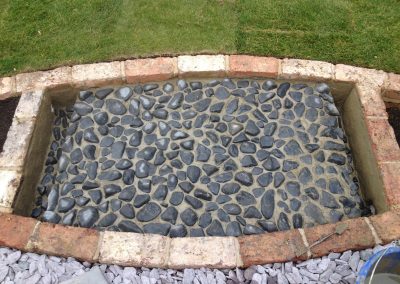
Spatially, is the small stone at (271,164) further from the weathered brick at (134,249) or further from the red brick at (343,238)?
the weathered brick at (134,249)

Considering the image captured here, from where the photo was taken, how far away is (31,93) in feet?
12.5

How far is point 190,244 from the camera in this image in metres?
2.98

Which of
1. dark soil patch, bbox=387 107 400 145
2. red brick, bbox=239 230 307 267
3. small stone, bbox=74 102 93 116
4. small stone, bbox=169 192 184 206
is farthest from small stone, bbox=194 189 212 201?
dark soil patch, bbox=387 107 400 145

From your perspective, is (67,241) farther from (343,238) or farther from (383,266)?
(383,266)

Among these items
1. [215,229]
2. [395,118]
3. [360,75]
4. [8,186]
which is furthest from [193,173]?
[395,118]

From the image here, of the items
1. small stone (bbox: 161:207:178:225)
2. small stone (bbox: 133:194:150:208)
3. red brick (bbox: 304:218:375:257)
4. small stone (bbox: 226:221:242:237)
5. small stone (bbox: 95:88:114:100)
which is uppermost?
small stone (bbox: 95:88:114:100)

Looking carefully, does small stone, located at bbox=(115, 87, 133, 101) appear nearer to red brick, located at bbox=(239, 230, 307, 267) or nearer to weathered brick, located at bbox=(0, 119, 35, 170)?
weathered brick, located at bbox=(0, 119, 35, 170)

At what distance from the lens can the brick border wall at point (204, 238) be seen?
294cm

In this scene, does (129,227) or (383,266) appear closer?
(383,266)

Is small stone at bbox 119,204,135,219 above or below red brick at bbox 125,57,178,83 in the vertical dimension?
below

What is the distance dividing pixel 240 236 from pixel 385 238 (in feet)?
3.22

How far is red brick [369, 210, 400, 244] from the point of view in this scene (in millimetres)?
2998

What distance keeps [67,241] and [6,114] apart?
1479 mm

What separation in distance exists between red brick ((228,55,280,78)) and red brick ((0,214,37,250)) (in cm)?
210
